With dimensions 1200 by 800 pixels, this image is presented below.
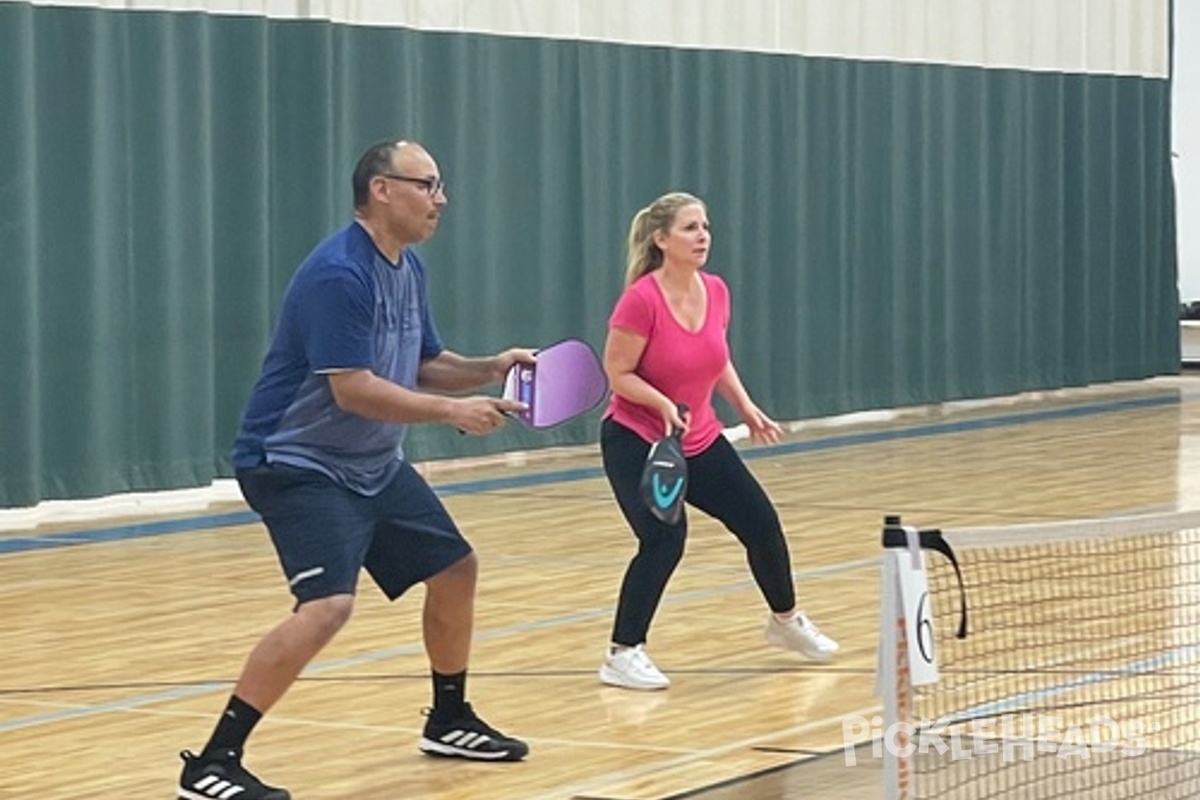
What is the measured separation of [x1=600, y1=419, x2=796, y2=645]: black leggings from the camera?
8.24 meters

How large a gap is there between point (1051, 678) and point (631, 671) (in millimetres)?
1309

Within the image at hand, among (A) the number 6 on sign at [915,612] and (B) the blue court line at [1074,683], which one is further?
(B) the blue court line at [1074,683]

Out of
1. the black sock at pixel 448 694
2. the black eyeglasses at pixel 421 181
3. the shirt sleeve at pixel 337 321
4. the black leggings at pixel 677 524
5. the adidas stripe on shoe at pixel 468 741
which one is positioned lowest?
the adidas stripe on shoe at pixel 468 741

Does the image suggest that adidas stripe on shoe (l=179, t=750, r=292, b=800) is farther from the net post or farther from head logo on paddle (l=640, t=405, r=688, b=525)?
the net post

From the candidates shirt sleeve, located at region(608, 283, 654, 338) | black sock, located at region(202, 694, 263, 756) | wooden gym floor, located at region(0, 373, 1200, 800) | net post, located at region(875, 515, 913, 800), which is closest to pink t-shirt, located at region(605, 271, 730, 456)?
shirt sleeve, located at region(608, 283, 654, 338)

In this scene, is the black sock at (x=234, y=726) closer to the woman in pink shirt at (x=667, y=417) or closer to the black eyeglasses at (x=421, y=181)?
the black eyeglasses at (x=421, y=181)

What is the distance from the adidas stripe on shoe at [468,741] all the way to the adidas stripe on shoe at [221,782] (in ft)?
2.45

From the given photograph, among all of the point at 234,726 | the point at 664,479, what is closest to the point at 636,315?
the point at 664,479

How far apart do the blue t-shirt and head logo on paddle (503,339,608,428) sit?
0.94ft

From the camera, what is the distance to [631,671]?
818cm

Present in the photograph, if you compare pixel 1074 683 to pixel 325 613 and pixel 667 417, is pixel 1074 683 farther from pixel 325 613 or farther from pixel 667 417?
pixel 325 613

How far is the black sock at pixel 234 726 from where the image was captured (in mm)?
6418

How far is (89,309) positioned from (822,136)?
713 cm

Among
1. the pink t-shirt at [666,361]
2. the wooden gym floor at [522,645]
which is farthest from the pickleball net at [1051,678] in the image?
the pink t-shirt at [666,361]
